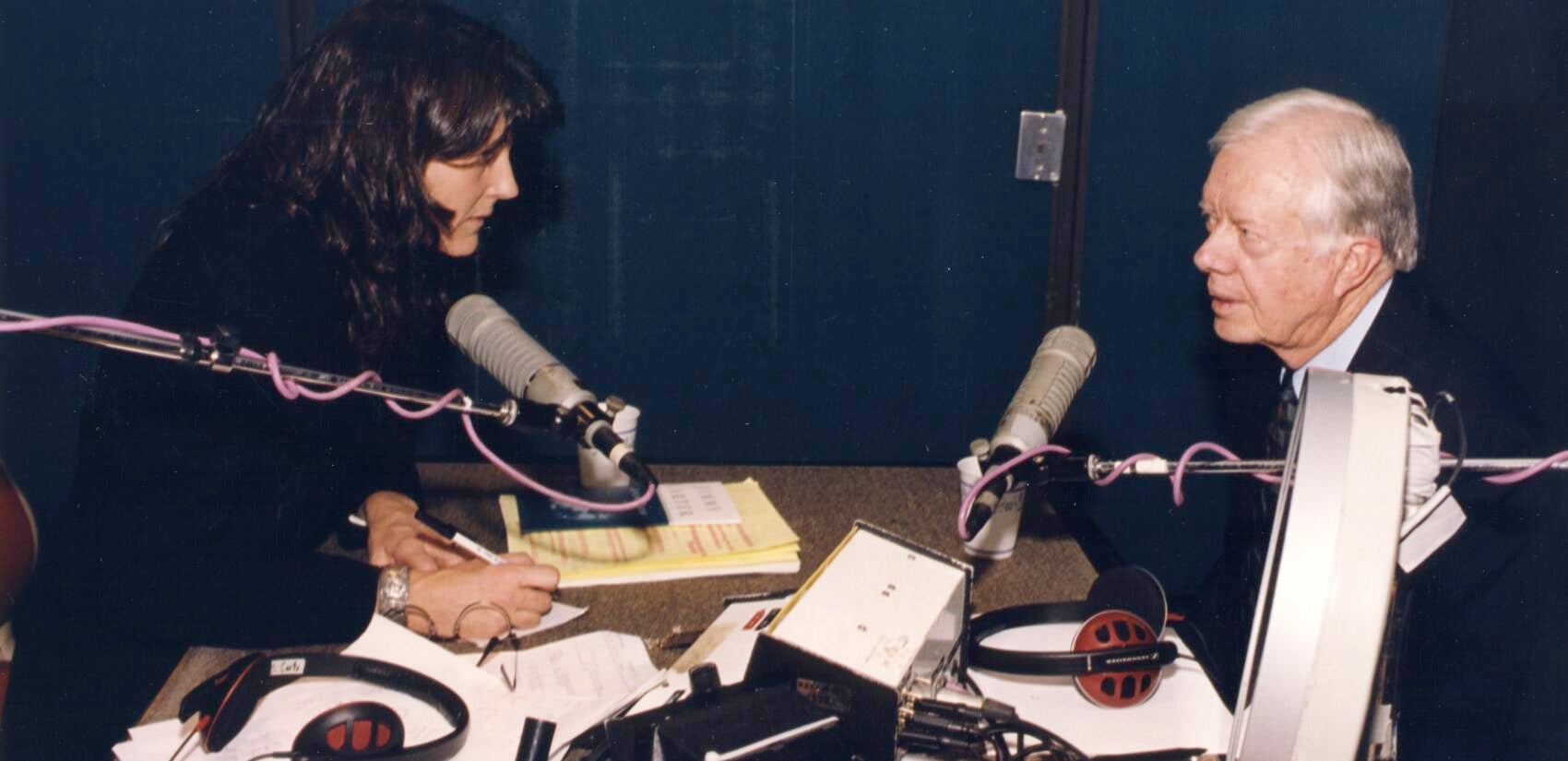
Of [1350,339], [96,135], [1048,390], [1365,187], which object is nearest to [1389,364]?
[1350,339]

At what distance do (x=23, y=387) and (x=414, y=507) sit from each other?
153 cm

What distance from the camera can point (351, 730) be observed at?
112cm

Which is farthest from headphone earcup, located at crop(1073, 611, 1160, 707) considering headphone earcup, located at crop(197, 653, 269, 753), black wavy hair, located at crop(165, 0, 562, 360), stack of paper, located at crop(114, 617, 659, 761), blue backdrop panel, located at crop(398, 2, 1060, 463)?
blue backdrop panel, located at crop(398, 2, 1060, 463)

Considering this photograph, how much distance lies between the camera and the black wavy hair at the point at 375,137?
1658mm

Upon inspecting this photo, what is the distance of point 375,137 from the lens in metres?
1.68

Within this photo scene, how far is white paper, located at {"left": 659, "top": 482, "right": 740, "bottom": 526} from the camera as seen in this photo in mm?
1745

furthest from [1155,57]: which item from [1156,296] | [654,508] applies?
[654,508]

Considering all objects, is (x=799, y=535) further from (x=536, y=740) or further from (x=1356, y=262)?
(x=1356, y=262)

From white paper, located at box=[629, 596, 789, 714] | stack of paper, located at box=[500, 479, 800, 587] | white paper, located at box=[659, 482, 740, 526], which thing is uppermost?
white paper, located at box=[659, 482, 740, 526]

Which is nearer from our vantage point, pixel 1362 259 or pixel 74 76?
pixel 1362 259

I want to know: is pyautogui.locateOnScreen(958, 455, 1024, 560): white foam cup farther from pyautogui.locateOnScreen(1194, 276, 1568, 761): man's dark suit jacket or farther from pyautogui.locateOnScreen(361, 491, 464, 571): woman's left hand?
pyautogui.locateOnScreen(361, 491, 464, 571): woman's left hand

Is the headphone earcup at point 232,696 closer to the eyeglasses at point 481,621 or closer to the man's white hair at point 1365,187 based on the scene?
the eyeglasses at point 481,621

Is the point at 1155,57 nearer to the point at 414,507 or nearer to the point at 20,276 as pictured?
the point at 414,507

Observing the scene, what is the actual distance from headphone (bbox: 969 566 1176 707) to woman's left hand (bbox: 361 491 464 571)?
27.0 inches
